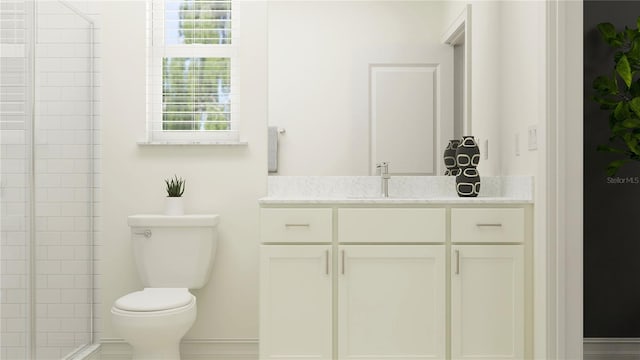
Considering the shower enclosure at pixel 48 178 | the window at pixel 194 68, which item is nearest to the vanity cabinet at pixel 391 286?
the window at pixel 194 68

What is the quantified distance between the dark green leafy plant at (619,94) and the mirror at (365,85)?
0.64m

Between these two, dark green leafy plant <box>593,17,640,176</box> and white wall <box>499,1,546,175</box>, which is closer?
white wall <box>499,1,546,175</box>

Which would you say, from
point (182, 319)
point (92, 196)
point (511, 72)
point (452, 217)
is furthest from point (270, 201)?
point (511, 72)

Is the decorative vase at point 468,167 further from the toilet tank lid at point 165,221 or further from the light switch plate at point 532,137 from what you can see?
the toilet tank lid at point 165,221

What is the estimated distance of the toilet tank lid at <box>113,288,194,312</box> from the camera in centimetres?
242

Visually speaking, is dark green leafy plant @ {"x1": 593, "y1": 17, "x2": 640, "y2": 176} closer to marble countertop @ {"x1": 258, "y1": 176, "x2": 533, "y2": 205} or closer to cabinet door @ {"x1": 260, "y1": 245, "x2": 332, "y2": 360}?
marble countertop @ {"x1": 258, "y1": 176, "x2": 533, "y2": 205}

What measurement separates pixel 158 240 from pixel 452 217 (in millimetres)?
1413

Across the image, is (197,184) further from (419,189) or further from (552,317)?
(552,317)

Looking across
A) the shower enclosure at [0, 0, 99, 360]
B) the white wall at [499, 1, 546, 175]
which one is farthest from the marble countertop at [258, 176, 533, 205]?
the shower enclosure at [0, 0, 99, 360]

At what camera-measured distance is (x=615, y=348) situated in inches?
118

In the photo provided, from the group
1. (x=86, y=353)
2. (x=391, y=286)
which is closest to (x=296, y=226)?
(x=391, y=286)

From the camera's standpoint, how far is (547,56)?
2.32m

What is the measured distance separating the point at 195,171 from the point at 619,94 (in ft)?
7.15

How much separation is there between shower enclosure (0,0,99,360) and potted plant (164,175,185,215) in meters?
0.41
